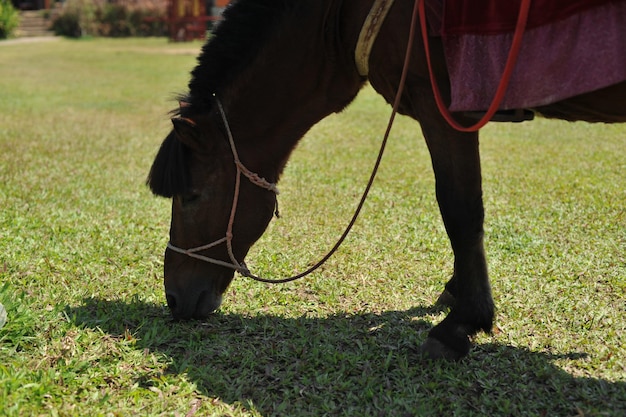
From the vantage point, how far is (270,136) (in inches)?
127

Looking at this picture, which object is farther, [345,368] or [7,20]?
[7,20]

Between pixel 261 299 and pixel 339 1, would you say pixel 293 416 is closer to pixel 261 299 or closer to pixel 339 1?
pixel 261 299

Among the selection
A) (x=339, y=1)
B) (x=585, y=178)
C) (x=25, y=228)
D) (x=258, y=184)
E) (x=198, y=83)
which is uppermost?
(x=339, y=1)

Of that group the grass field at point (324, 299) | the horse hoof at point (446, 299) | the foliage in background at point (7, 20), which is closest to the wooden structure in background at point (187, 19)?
the foliage in background at point (7, 20)

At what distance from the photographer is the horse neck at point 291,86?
3051 mm

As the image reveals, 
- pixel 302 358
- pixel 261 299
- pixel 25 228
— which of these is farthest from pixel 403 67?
pixel 25 228

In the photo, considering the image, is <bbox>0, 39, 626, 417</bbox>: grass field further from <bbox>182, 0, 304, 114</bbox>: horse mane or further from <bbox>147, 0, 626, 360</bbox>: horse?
<bbox>182, 0, 304, 114</bbox>: horse mane

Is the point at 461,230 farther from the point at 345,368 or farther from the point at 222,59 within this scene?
the point at 222,59

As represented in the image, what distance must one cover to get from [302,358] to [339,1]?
5.38ft

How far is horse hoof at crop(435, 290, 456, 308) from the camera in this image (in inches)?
147

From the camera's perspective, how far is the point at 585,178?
6.40 meters

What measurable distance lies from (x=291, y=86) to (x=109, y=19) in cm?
3176

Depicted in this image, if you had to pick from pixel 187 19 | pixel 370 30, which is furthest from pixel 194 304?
pixel 187 19

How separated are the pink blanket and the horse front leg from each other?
11.3 inches
